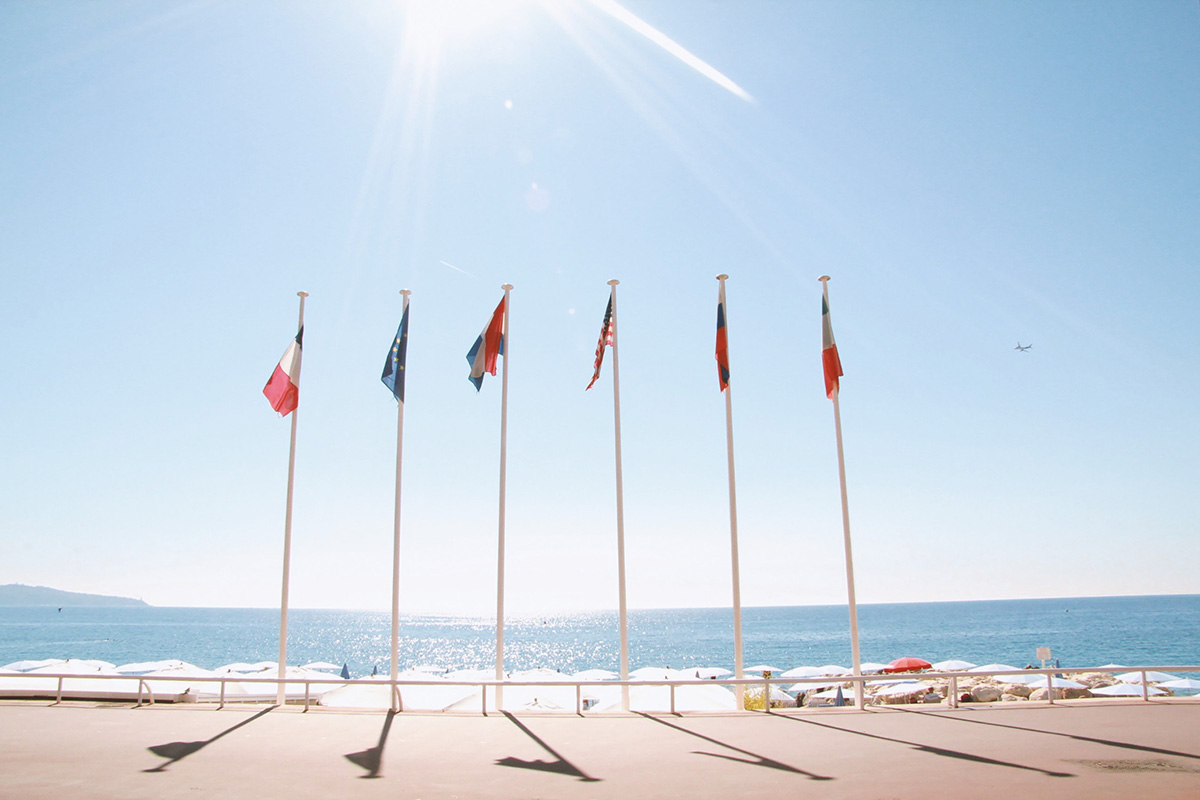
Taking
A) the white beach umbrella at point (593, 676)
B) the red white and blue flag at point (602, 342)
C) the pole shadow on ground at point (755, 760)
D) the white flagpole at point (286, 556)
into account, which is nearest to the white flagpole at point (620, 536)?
the red white and blue flag at point (602, 342)

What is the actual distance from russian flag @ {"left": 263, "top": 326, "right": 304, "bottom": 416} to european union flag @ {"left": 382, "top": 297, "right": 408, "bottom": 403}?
203cm

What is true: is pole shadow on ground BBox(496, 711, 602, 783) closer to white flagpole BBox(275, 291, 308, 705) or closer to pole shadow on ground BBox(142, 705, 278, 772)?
pole shadow on ground BBox(142, 705, 278, 772)

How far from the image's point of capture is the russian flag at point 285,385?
16969 millimetres

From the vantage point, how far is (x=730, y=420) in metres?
16.8

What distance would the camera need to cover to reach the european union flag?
677 inches

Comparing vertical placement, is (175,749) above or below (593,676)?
above

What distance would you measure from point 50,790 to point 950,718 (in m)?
13.7

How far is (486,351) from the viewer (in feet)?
56.9

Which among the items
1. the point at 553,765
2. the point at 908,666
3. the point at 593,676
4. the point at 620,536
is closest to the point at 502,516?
the point at 620,536

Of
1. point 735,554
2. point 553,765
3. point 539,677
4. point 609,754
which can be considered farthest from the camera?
point 539,677

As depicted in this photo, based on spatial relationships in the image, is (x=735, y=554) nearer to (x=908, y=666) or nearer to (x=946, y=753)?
(x=946, y=753)

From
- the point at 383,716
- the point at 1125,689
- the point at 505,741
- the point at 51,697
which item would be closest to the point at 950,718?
the point at 505,741

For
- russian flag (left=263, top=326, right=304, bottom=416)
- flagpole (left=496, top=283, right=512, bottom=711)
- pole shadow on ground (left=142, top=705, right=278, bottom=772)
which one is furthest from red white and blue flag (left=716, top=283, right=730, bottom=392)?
pole shadow on ground (left=142, top=705, right=278, bottom=772)

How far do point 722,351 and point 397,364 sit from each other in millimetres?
7448
